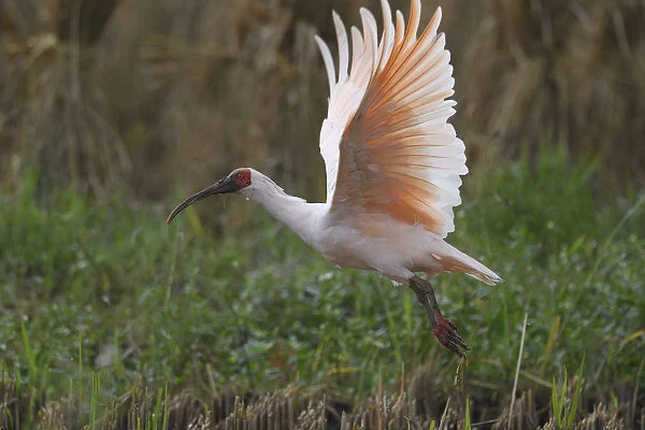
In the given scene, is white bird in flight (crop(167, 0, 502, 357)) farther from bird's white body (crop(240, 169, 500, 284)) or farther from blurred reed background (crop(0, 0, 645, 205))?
blurred reed background (crop(0, 0, 645, 205))

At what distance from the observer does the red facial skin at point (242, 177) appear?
143 inches

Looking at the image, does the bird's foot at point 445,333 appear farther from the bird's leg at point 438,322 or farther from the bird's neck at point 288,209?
the bird's neck at point 288,209

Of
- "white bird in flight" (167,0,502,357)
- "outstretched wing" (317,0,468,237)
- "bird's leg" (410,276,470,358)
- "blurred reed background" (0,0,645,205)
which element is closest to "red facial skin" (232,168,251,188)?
"white bird in flight" (167,0,502,357)

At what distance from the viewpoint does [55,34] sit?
8.12m

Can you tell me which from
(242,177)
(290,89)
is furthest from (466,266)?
(290,89)

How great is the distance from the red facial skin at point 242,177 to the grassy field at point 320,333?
0.34 metres

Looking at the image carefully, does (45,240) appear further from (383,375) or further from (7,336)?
(383,375)

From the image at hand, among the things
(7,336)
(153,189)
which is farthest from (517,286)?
(153,189)

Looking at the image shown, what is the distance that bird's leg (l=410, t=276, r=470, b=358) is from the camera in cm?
363

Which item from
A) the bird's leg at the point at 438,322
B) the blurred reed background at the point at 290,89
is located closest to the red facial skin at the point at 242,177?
the bird's leg at the point at 438,322

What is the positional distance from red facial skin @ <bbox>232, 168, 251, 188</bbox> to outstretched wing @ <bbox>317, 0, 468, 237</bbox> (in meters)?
0.27

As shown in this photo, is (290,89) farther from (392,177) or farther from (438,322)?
(438,322)

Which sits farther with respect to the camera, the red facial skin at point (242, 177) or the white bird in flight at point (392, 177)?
the red facial skin at point (242, 177)

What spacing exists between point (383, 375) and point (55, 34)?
4538mm
